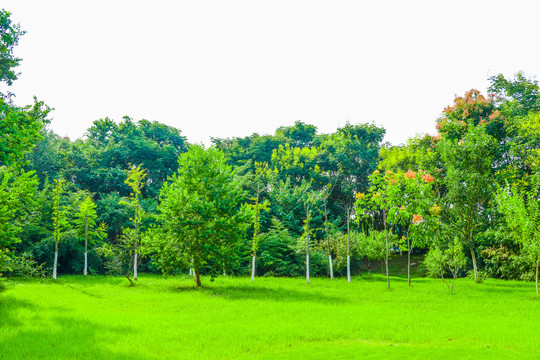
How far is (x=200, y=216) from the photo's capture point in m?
21.5

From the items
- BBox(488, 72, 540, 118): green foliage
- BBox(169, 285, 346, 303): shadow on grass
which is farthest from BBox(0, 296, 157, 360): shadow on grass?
BBox(488, 72, 540, 118): green foliage

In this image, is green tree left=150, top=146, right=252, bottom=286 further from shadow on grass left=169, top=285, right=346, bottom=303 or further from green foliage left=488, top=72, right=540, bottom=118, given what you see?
green foliage left=488, top=72, right=540, bottom=118

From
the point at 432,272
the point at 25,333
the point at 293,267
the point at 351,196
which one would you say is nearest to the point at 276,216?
the point at 293,267

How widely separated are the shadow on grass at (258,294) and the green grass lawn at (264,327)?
5.9 inches

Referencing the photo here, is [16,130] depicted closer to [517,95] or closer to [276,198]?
[276,198]

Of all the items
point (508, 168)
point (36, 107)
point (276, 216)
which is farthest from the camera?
point (276, 216)

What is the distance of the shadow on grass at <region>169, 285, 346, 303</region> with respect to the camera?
57.6 ft

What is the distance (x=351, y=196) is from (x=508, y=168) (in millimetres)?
18441

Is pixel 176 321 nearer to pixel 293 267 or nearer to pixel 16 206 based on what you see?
pixel 16 206

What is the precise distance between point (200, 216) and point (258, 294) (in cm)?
590

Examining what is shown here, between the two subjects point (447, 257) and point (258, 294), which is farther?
point (447, 257)

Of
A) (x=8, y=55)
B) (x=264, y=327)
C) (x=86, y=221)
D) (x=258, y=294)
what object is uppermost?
(x=8, y=55)

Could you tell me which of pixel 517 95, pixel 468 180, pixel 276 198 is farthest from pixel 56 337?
pixel 517 95

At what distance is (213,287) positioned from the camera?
72.7 feet
